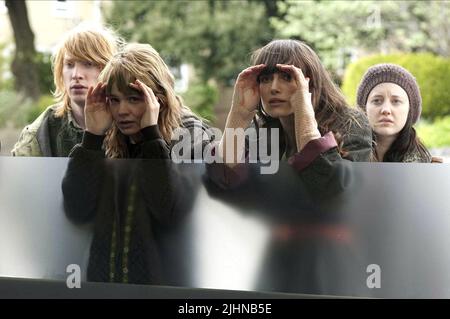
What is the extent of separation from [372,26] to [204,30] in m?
4.25

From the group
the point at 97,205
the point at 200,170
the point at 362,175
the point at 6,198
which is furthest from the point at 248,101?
the point at 6,198

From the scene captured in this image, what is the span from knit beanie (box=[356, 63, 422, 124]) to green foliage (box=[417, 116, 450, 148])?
4633 millimetres

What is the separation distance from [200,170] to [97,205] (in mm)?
387

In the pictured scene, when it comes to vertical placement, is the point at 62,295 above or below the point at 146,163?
below

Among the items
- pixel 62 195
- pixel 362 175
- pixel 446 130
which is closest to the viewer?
pixel 362 175

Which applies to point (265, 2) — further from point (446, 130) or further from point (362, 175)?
point (362, 175)

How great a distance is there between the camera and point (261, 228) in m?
2.58

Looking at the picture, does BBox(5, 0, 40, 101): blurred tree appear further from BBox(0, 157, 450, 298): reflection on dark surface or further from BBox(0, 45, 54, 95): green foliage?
BBox(0, 157, 450, 298): reflection on dark surface

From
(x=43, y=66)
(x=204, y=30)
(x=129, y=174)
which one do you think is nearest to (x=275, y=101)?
(x=129, y=174)

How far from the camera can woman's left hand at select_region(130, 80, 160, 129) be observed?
257 centimetres

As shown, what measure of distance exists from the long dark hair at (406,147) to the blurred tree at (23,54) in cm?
359

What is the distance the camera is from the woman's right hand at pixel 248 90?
253 centimetres

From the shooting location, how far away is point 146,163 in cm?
261

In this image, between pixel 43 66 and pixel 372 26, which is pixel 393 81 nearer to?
pixel 43 66
